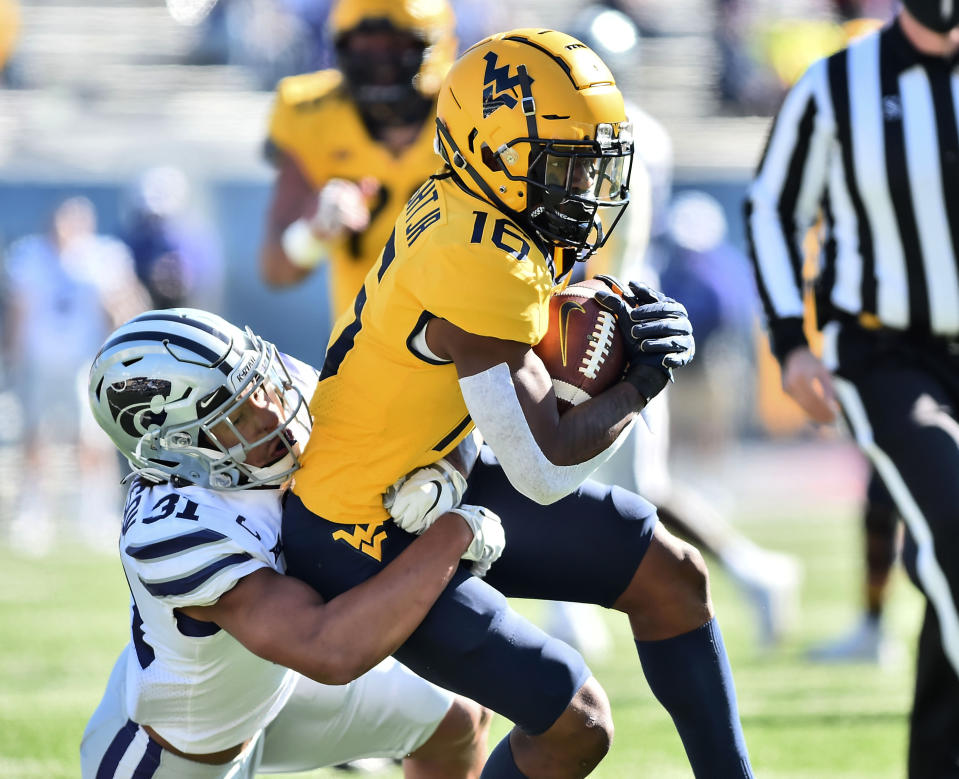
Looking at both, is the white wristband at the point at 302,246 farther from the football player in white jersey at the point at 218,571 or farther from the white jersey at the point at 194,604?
the white jersey at the point at 194,604

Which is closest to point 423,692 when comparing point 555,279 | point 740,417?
point 555,279

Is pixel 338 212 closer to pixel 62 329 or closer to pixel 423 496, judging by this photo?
pixel 423 496

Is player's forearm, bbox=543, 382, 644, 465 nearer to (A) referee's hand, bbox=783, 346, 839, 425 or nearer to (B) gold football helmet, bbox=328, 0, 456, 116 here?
(A) referee's hand, bbox=783, 346, 839, 425

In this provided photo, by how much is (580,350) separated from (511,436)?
0.26m

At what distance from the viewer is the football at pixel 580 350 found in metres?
2.57

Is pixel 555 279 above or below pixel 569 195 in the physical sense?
below

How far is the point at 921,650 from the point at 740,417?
9670mm

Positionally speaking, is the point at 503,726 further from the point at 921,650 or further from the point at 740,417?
the point at 740,417

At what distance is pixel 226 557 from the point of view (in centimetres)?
246

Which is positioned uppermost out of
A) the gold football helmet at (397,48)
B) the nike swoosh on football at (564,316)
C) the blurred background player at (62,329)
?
the gold football helmet at (397,48)

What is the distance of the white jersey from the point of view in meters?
2.46

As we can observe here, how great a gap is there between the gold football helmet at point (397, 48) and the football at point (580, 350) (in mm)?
1953

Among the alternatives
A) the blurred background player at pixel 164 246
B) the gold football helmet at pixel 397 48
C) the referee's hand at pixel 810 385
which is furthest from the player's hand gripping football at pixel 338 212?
the blurred background player at pixel 164 246

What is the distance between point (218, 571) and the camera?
2.44 metres
